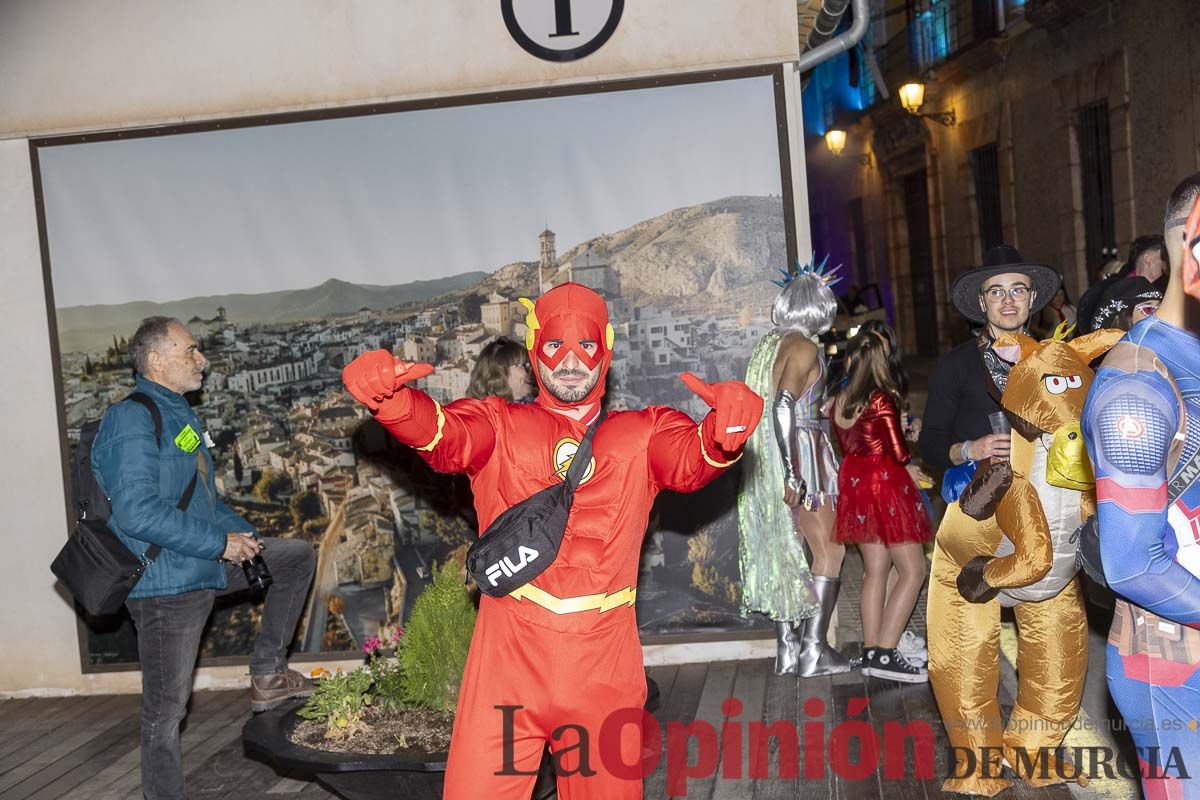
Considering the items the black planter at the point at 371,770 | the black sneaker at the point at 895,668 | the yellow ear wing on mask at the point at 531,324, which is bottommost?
the black sneaker at the point at 895,668

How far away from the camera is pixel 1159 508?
88.5 inches

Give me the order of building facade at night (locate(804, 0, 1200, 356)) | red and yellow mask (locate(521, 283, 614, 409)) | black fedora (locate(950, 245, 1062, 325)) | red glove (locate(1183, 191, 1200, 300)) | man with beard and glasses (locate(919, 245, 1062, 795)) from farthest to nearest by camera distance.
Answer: building facade at night (locate(804, 0, 1200, 356)), black fedora (locate(950, 245, 1062, 325)), man with beard and glasses (locate(919, 245, 1062, 795)), red and yellow mask (locate(521, 283, 614, 409)), red glove (locate(1183, 191, 1200, 300))

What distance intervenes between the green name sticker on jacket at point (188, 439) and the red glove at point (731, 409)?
2415mm

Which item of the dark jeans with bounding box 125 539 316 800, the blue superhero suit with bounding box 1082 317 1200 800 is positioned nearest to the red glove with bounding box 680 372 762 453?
the blue superhero suit with bounding box 1082 317 1200 800

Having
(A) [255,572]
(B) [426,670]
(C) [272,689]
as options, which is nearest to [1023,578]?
(B) [426,670]

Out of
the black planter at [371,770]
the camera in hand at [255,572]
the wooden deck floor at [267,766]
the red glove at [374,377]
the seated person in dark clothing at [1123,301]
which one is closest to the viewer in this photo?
the red glove at [374,377]

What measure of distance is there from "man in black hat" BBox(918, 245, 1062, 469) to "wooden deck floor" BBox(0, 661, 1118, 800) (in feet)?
4.11

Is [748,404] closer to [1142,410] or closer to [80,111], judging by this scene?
[1142,410]

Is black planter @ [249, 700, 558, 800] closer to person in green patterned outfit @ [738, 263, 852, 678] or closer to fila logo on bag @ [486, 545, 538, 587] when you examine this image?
fila logo on bag @ [486, 545, 538, 587]

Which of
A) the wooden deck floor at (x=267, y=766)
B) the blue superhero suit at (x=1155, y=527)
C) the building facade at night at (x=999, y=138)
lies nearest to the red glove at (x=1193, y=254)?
the blue superhero suit at (x=1155, y=527)

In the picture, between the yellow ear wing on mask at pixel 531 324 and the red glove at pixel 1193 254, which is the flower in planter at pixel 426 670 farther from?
the red glove at pixel 1193 254

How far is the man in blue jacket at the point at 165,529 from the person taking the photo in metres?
4.38

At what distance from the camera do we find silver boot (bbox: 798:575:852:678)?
5.81 m

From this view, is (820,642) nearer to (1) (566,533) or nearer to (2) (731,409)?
(1) (566,533)
